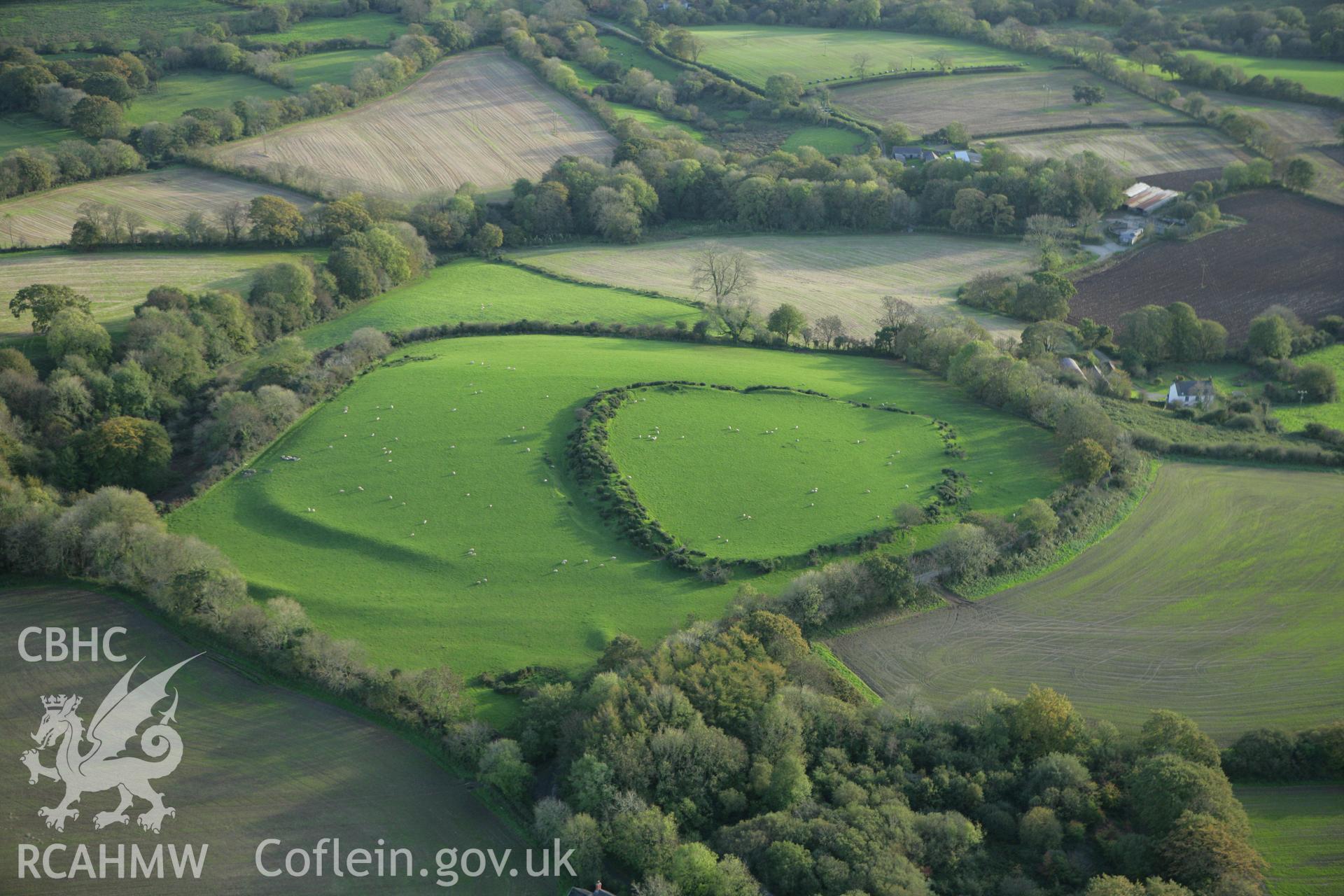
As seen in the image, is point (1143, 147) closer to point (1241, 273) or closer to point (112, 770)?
point (1241, 273)

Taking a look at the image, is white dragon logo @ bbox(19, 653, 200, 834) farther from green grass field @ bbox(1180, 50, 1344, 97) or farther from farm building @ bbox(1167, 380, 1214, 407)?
green grass field @ bbox(1180, 50, 1344, 97)

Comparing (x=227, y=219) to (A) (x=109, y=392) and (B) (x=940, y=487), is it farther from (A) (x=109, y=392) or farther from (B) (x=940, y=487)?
(B) (x=940, y=487)

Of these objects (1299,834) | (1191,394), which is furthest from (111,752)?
(1191,394)

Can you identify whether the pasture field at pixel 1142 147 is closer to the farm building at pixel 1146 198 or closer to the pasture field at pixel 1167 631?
the farm building at pixel 1146 198

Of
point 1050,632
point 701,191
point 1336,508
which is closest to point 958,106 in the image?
point 701,191

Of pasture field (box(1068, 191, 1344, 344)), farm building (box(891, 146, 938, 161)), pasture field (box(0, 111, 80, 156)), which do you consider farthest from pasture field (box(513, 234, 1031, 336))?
pasture field (box(0, 111, 80, 156))

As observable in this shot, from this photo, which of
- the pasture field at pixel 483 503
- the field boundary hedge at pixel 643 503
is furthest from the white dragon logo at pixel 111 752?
the field boundary hedge at pixel 643 503
